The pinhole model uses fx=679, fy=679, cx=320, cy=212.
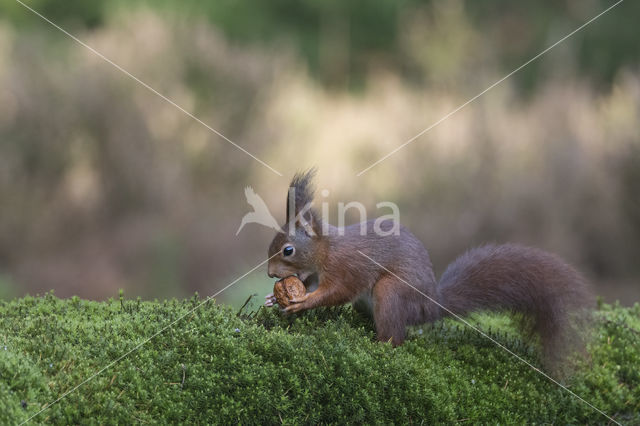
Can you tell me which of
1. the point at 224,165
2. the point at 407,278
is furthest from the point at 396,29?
the point at 407,278

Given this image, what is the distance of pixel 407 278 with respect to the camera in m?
3.11

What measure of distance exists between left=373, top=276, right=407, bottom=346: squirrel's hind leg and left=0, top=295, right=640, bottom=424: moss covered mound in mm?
60

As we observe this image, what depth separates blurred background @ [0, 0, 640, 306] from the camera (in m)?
7.25

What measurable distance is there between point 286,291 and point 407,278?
1.83 feet

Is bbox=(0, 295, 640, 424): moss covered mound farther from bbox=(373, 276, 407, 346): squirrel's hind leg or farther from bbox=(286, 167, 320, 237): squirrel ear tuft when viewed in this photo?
bbox=(286, 167, 320, 237): squirrel ear tuft

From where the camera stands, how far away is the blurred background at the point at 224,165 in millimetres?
7246

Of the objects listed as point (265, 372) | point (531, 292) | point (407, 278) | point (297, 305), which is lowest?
point (531, 292)

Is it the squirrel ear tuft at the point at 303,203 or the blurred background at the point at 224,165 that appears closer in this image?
the squirrel ear tuft at the point at 303,203

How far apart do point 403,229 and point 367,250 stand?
253mm

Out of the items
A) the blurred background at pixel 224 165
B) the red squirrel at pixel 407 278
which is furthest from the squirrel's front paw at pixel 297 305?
the blurred background at pixel 224 165

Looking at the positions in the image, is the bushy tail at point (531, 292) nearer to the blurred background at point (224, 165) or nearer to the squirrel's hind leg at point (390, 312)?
the squirrel's hind leg at point (390, 312)
